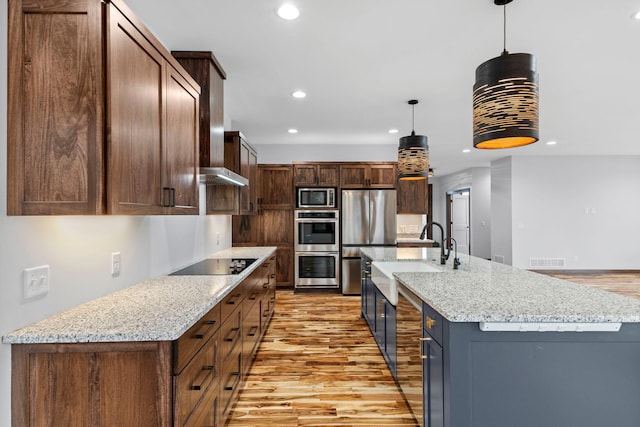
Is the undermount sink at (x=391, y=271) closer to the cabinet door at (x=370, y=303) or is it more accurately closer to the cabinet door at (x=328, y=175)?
the cabinet door at (x=370, y=303)

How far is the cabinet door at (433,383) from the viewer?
1.63 m

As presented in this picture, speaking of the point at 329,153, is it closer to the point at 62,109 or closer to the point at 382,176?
the point at 382,176

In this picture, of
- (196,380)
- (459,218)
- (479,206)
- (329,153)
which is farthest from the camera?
(459,218)

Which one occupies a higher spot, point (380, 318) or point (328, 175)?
point (328, 175)

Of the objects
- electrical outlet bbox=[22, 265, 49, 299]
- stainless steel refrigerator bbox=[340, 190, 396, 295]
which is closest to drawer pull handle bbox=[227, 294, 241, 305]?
electrical outlet bbox=[22, 265, 49, 299]

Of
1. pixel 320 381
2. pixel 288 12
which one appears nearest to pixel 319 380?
pixel 320 381

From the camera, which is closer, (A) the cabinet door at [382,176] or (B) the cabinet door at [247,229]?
(A) the cabinet door at [382,176]

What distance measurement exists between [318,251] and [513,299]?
423 centimetres

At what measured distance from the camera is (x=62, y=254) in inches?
61.9

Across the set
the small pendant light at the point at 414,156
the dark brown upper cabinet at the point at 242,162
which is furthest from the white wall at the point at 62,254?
the small pendant light at the point at 414,156

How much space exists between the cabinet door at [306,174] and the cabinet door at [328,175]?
84mm

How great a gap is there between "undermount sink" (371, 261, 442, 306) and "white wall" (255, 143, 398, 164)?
3.29m

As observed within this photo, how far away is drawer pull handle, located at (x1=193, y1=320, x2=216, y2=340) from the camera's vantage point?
61.4 inches

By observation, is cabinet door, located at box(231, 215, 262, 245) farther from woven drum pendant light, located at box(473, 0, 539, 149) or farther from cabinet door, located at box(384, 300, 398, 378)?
woven drum pendant light, located at box(473, 0, 539, 149)
